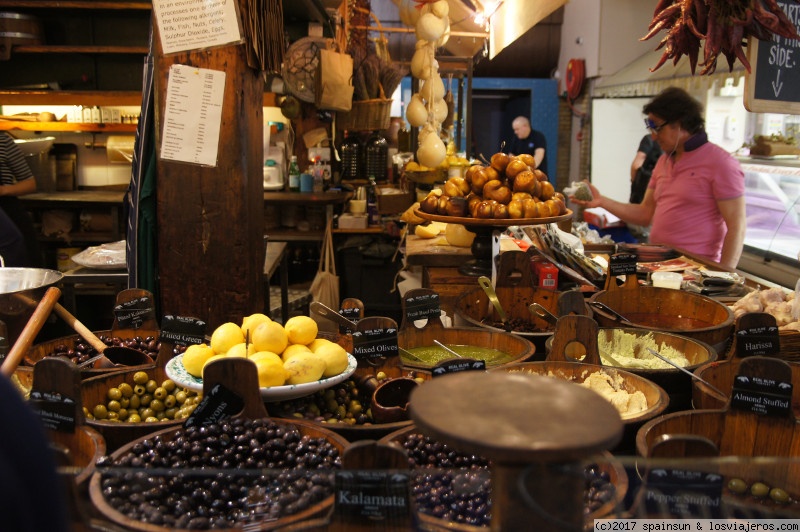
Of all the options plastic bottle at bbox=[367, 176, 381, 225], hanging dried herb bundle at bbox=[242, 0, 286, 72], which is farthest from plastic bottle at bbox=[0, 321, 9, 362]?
plastic bottle at bbox=[367, 176, 381, 225]

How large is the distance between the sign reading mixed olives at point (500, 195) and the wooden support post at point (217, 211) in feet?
3.37

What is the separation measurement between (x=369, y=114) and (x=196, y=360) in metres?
5.02

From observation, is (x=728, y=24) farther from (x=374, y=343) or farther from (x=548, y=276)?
(x=374, y=343)

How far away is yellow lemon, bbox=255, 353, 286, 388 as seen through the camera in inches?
72.4

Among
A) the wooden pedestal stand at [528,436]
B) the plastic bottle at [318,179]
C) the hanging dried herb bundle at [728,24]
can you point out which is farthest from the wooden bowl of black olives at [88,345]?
the plastic bottle at [318,179]

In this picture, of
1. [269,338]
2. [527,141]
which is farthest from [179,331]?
[527,141]

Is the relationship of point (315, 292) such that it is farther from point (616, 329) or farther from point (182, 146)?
point (616, 329)

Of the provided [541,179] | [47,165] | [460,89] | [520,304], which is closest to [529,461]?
[520,304]

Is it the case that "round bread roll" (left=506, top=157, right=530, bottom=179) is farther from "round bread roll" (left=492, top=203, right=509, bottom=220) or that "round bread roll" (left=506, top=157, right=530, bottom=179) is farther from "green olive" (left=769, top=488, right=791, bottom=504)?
"green olive" (left=769, top=488, right=791, bottom=504)

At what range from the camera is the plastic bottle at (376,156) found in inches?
317

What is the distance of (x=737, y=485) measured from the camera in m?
1.05

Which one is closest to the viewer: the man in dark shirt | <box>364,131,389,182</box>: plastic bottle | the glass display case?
the glass display case

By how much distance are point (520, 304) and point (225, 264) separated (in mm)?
1273

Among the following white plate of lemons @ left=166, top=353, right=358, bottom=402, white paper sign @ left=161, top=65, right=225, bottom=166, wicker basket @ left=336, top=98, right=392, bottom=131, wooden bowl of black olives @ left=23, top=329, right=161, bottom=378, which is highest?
wicker basket @ left=336, top=98, right=392, bottom=131
